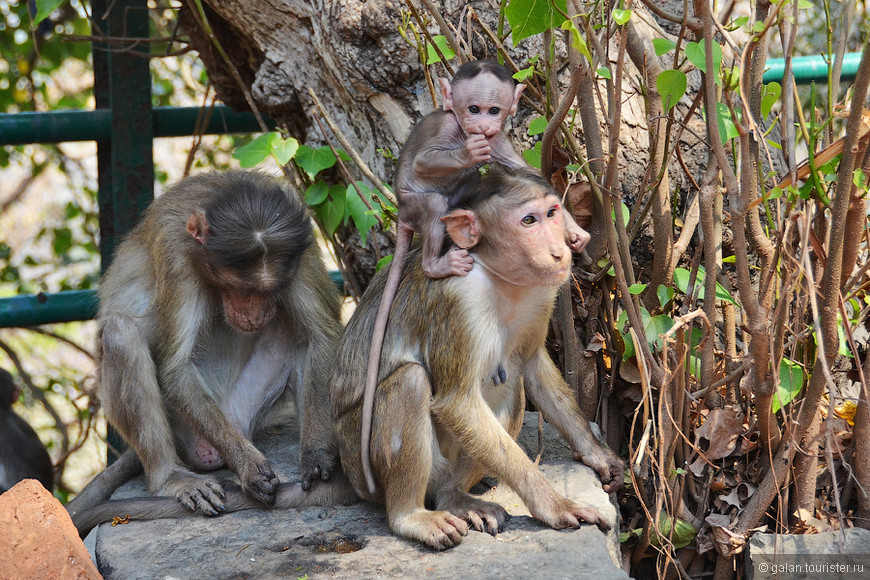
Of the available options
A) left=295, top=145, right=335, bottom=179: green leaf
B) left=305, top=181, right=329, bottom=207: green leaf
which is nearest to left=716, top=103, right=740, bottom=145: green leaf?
left=295, top=145, right=335, bottom=179: green leaf

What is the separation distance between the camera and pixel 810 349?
163 inches

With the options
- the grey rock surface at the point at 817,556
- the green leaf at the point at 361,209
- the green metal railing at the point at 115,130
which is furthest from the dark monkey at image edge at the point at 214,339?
the grey rock surface at the point at 817,556

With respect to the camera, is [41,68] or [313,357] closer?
[313,357]

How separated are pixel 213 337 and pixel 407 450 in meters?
1.70

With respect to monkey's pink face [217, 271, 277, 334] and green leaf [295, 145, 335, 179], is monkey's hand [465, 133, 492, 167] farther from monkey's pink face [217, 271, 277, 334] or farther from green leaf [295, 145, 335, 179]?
green leaf [295, 145, 335, 179]

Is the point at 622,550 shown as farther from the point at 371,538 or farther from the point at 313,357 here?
the point at 313,357

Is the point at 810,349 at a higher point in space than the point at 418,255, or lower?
lower

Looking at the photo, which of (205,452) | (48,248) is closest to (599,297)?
(205,452)

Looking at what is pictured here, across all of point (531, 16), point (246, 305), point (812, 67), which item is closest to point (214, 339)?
point (246, 305)

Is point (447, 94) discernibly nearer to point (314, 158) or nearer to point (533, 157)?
→ point (533, 157)

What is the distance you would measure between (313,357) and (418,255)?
3.52 feet

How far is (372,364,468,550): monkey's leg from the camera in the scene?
3.79 m

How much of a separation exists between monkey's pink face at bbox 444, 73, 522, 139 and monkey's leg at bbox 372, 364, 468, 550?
1.07m

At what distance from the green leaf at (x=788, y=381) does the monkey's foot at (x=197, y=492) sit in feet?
8.63
